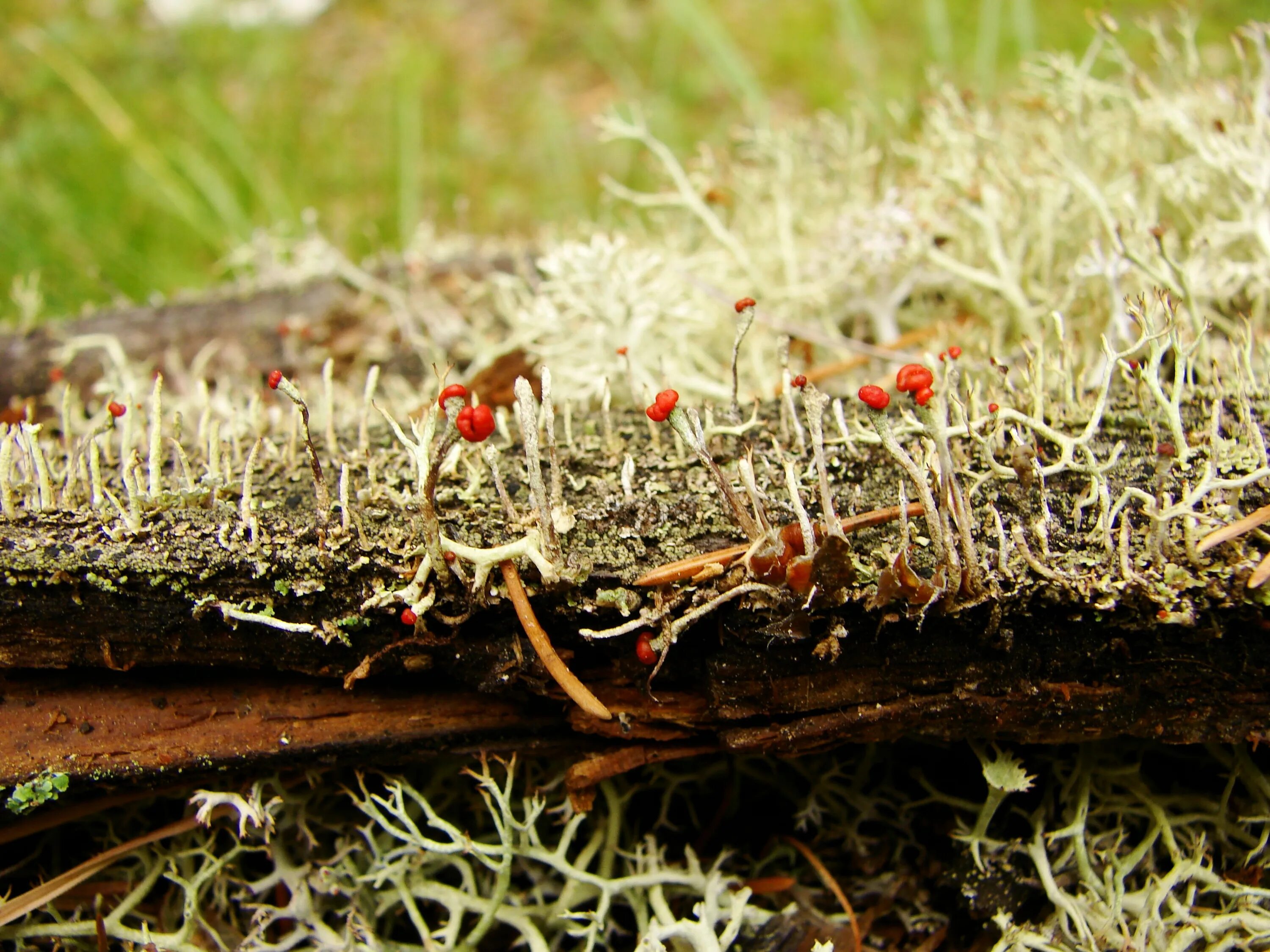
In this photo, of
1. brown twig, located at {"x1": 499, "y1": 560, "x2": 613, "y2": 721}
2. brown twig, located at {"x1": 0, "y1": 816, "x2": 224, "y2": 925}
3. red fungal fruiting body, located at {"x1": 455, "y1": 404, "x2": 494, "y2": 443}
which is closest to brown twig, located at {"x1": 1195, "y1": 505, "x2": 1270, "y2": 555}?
brown twig, located at {"x1": 499, "y1": 560, "x2": 613, "y2": 721}

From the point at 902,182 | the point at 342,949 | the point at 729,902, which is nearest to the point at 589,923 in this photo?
the point at 729,902

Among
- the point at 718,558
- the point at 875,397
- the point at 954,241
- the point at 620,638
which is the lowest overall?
the point at 620,638

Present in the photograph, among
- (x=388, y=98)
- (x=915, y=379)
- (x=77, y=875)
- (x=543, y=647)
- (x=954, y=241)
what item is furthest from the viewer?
(x=388, y=98)

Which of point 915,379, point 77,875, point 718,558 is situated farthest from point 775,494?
point 77,875

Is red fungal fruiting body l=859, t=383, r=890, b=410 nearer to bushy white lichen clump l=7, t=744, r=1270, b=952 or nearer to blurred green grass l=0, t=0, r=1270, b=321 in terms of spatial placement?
bushy white lichen clump l=7, t=744, r=1270, b=952

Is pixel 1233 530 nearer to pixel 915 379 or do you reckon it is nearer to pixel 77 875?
pixel 915 379

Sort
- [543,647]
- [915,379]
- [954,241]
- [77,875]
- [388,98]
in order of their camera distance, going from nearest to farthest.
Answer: [915,379]
[543,647]
[77,875]
[954,241]
[388,98]
